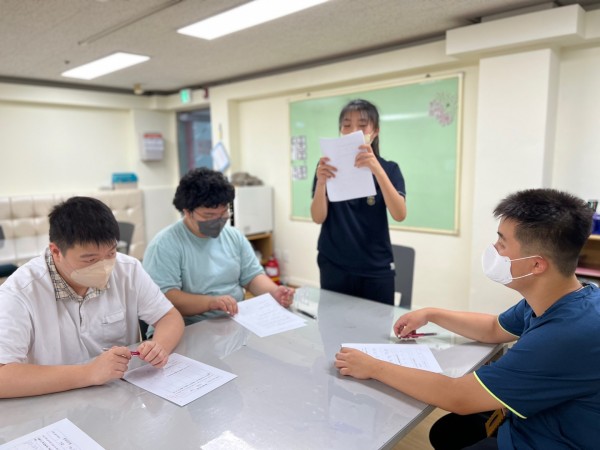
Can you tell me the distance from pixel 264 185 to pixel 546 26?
10.2ft

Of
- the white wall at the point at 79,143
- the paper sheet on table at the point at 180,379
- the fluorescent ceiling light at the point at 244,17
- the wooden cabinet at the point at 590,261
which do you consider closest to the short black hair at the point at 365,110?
the fluorescent ceiling light at the point at 244,17

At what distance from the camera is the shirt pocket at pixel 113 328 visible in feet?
4.68

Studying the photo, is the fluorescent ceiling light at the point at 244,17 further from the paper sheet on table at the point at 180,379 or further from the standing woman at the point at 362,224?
the paper sheet on table at the point at 180,379

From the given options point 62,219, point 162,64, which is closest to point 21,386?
point 62,219

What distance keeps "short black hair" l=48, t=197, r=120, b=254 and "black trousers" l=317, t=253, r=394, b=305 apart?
1094mm

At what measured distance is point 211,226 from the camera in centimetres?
186

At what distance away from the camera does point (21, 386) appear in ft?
3.69

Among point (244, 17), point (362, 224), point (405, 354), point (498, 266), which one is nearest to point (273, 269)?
point (244, 17)

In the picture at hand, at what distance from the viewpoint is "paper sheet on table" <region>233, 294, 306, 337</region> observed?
1.63m

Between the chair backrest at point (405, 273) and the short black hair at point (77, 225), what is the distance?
1.61m

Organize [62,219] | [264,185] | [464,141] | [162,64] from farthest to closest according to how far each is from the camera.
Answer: [264,185] → [162,64] → [464,141] → [62,219]

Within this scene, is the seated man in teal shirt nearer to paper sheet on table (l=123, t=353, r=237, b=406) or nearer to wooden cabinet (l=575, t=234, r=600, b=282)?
paper sheet on table (l=123, t=353, r=237, b=406)

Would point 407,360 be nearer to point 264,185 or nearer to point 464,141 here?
point 464,141

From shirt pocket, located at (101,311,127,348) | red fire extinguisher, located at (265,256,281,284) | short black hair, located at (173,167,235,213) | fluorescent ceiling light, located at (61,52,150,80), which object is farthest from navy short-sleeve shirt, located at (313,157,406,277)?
red fire extinguisher, located at (265,256,281,284)
